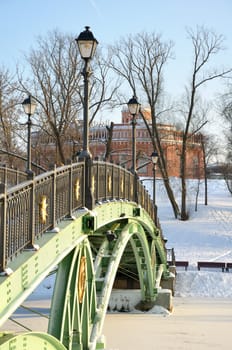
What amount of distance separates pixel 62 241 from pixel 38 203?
3.33 ft

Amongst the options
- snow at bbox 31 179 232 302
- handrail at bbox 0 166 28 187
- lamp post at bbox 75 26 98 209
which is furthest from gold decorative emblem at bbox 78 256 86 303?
snow at bbox 31 179 232 302

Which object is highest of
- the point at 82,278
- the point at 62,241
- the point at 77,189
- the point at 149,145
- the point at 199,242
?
the point at 149,145

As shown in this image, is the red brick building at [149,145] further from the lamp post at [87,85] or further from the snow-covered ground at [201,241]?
the lamp post at [87,85]

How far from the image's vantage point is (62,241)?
27.9 feet

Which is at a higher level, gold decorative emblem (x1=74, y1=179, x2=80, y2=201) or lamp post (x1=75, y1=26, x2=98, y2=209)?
lamp post (x1=75, y1=26, x2=98, y2=209)

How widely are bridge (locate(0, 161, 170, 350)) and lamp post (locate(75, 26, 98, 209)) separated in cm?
2

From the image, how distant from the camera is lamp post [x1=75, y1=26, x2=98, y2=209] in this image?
9.46m

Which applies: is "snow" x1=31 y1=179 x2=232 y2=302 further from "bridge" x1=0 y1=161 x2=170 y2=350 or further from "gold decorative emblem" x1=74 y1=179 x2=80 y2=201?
"gold decorative emblem" x1=74 y1=179 x2=80 y2=201

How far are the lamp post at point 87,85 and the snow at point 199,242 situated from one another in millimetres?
14976

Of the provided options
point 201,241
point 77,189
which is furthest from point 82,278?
point 201,241

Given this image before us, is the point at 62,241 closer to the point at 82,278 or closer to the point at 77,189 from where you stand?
the point at 77,189

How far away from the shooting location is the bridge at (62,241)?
647 centimetres

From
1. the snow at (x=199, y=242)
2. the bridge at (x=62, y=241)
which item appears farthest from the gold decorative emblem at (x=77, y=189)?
the snow at (x=199, y=242)

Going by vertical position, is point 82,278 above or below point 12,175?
below
